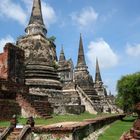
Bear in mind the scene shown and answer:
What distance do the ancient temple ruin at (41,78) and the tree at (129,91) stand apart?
406 centimetres

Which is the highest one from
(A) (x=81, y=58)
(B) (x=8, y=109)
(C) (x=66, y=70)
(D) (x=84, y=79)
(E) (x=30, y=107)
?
(A) (x=81, y=58)

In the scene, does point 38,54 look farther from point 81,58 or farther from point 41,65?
point 81,58

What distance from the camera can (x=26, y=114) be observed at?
779 inches

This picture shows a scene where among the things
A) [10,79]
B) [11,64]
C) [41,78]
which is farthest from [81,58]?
[10,79]

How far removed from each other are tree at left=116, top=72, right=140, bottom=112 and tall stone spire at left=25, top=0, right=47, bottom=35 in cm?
1186

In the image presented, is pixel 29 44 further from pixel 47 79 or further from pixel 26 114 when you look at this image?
pixel 26 114

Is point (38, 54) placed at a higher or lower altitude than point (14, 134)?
higher

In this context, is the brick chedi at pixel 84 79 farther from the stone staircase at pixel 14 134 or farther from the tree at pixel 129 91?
the stone staircase at pixel 14 134

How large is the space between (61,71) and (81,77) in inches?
139

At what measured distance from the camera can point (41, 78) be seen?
3177cm

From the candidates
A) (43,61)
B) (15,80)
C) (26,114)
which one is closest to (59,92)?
(43,61)

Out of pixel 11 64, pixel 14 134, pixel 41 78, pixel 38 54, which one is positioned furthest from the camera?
pixel 38 54

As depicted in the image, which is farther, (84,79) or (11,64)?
(84,79)

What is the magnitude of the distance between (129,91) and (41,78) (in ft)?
28.4
